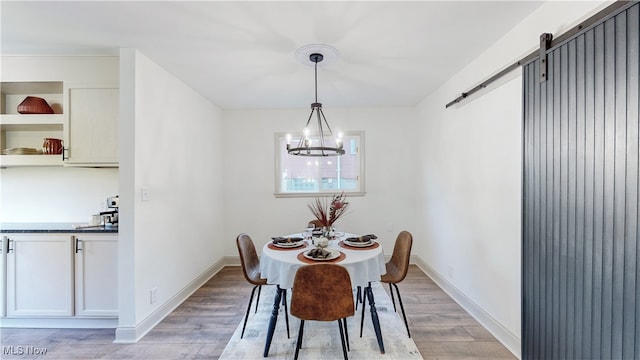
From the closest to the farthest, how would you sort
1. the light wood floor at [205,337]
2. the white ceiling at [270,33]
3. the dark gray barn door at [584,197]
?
the dark gray barn door at [584,197]
the white ceiling at [270,33]
the light wood floor at [205,337]

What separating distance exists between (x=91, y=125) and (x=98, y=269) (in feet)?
4.42

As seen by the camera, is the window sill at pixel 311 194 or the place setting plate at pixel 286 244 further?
the window sill at pixel 311 194

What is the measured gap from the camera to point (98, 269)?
248 cm

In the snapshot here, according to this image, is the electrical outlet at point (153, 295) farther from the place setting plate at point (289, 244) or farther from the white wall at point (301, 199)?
the white wall at point (301, 199)

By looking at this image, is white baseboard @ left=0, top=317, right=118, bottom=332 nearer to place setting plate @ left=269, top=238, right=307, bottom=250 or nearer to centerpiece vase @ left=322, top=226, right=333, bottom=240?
place setting plate @ left=269, top=238, right=307, bottom=250

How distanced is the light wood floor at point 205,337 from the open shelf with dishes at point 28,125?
1.60 metres

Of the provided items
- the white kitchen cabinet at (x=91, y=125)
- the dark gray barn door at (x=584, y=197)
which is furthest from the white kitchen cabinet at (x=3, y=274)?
the dark gray barn door at (x=584, y=197)

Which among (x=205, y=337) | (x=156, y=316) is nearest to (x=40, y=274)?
(x=156, y=316)

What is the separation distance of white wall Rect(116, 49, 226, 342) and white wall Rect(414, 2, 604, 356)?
3.16 meters

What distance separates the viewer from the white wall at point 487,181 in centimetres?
208

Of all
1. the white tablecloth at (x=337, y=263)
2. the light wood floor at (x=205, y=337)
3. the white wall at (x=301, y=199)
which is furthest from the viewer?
the white wall at (x=301, y=199)

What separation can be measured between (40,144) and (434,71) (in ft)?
14.4

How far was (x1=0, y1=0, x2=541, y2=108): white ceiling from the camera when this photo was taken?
72.3 inches

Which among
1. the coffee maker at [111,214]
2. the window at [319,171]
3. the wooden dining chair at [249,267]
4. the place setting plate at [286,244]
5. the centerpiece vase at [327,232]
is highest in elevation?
the window at [319,171]
